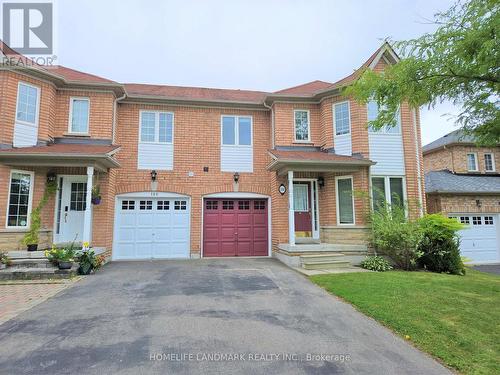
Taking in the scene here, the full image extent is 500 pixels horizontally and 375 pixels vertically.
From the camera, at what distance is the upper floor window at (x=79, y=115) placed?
1037cm

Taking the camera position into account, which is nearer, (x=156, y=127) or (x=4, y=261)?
(x=4, y=261)

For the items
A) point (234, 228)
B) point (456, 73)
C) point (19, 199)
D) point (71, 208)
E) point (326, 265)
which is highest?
point (456, 73)

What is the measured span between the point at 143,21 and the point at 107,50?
9.55 meters

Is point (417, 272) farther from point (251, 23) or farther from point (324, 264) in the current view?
point (251, 23)

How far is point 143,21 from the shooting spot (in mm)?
12023

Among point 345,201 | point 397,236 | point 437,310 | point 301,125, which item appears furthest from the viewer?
point 301,125

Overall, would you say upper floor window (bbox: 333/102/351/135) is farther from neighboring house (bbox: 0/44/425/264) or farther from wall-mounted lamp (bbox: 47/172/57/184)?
wall-mounted lamp (bbox: 47/172/57/184)

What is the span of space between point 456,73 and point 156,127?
984 centimetres

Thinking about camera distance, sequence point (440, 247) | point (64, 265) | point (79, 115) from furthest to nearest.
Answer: point (79, 115), point (440, 247), point (64, 265)

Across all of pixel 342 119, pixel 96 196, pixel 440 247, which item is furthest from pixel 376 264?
pixel 96 196

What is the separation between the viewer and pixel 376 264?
359 inches

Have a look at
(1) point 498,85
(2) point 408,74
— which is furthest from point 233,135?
(1) point 498,85

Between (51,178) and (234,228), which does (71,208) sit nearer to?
(51,178)

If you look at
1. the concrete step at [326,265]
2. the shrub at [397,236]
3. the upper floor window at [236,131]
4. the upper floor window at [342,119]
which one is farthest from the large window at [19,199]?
the shrub at [397,236]
